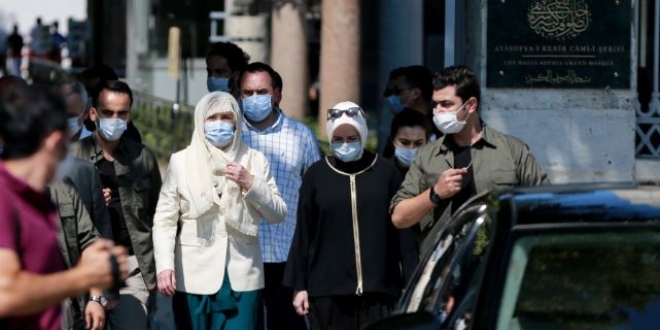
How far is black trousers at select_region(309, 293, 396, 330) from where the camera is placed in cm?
835

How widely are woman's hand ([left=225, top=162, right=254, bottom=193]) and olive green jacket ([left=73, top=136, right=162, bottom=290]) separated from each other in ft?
2.41

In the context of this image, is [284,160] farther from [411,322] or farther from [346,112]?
[411,322]

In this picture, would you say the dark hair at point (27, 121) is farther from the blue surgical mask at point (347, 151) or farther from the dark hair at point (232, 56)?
the dark hair at point (232, 56)

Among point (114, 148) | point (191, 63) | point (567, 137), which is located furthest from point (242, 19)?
point (114, 148)

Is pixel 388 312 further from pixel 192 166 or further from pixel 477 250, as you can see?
pixel 477 250

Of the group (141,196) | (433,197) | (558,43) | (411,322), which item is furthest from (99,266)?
(558,43)

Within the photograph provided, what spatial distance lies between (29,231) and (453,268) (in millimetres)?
1809

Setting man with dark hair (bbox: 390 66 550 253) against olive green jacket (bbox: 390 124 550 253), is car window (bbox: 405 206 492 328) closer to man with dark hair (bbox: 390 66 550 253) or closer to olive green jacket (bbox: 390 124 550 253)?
man with dark hair (bbox: 390 66 550 253)

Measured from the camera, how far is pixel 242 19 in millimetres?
25328

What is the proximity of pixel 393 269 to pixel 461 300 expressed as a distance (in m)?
2.76

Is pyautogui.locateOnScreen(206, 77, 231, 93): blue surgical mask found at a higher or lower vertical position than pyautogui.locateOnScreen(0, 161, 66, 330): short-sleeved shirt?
higher

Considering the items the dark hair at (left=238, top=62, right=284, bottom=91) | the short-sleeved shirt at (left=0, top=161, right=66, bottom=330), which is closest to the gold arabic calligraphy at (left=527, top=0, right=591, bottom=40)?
the dark hair at (left=238, top=62, right=284, bottom=91)

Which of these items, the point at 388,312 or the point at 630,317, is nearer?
the point at 630,317

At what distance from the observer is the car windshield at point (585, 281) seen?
540cm
